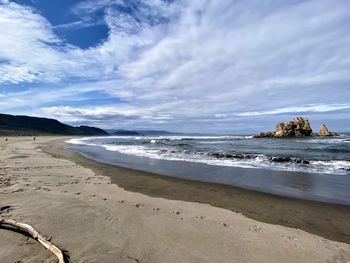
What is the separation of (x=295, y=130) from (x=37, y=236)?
223 feet

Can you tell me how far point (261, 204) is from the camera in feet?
18.4

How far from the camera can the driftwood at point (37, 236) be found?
8.77 ft

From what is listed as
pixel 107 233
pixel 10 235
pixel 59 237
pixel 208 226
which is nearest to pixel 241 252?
pixel 208 226

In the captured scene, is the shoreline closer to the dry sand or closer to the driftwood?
the dry sand

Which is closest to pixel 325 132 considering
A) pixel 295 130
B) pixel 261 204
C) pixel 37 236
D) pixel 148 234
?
pixel 295 130

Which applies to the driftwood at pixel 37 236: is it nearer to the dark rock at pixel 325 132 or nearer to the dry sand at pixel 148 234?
the dry sand at pixel 148 234

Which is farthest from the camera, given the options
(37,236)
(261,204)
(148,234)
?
(261,204)

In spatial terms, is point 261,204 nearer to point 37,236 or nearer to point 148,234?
point 148,234

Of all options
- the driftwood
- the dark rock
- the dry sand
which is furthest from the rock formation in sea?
the driftwood

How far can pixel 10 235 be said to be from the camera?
3.21m

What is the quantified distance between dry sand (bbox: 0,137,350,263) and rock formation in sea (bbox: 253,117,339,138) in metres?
59.9

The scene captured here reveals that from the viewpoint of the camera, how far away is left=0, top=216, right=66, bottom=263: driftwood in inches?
105

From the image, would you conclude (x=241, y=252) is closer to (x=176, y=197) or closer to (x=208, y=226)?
(x=208, y=226)

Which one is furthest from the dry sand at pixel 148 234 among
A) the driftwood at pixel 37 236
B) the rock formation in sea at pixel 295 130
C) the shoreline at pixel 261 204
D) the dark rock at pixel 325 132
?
the dark rock at pixel 325 132
